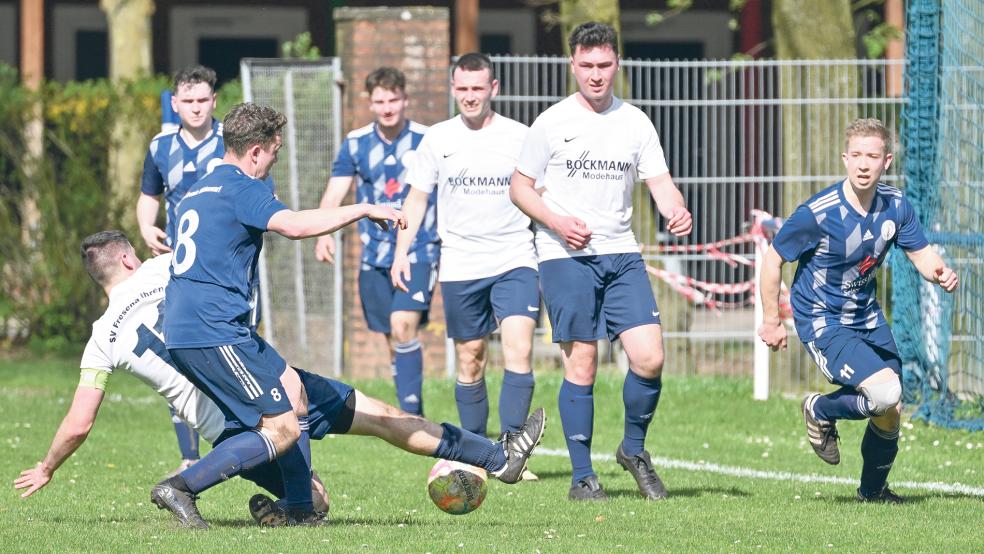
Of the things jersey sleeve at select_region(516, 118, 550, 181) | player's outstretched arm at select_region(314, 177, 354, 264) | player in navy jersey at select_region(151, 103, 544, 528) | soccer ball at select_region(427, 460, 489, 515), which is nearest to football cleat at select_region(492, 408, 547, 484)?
soccer ball at select_region(427, 460, 489, 515)

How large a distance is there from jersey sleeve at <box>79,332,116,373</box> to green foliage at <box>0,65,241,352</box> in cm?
935

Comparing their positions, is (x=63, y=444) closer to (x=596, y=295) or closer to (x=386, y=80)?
(x=596, y=295)

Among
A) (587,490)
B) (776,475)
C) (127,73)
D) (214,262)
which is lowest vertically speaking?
(776,475)

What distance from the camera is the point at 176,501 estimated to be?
21.5 feet

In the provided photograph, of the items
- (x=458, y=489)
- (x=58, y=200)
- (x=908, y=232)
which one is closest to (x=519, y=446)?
(x=458, y=489)

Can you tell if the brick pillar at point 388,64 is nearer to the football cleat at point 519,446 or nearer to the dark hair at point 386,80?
the dark hair at point 386,80

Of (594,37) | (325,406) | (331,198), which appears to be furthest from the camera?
(331,198)

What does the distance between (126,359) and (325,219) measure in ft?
4.30

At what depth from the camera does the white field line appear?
8.27 metres

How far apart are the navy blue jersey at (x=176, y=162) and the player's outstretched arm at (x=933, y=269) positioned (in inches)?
151

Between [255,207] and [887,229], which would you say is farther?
[887,229]

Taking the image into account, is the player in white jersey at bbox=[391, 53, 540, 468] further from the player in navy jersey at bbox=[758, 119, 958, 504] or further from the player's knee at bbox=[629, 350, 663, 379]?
the player in navy jersey at bbox=[758, 119, 958, 504]

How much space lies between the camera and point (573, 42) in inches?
310

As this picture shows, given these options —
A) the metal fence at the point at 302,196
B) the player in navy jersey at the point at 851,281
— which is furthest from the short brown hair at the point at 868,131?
the metal fence at the point at 302,196
